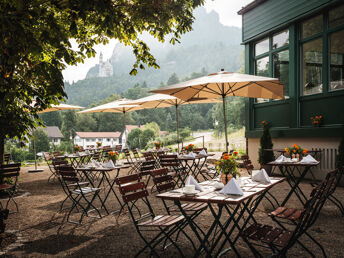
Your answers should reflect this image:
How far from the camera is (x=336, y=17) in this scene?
787 cm

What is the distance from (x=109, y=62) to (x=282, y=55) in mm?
198834

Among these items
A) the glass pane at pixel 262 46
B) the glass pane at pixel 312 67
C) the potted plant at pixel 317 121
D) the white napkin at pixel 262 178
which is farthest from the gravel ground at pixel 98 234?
the glass pane at pixel 262 46

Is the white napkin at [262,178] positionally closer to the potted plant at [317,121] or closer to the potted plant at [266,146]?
the potted plant at [317,121]

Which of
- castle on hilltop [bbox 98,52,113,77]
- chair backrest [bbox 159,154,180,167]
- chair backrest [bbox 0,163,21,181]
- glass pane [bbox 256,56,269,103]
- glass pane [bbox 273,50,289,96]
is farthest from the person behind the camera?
castle on hilltop [bbox 98,52,113,77]

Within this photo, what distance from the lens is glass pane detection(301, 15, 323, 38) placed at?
8.39 meters

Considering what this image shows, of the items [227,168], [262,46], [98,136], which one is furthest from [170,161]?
[98,136]

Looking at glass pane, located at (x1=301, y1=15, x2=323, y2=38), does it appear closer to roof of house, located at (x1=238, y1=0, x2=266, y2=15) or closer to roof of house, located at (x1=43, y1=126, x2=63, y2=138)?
roof of house, located at (x1=238, y1=0, x2=266, y2=15)

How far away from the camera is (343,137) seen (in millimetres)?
6984

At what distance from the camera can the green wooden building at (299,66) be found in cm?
787

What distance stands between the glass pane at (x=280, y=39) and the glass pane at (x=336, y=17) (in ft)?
5.26

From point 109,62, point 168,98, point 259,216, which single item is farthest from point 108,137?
point 109,62

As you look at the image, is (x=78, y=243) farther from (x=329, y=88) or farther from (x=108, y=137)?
(x=108, y=137)

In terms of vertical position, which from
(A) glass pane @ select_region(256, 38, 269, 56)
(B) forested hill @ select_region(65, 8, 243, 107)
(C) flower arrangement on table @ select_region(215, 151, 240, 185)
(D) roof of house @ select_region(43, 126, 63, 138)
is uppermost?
(B) forested hill @ select_region(65, 8, 243, 107)

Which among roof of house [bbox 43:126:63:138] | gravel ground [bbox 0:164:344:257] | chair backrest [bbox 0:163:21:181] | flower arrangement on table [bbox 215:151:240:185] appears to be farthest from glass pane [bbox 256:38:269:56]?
roof of house [bbox 43:126:63:138]
